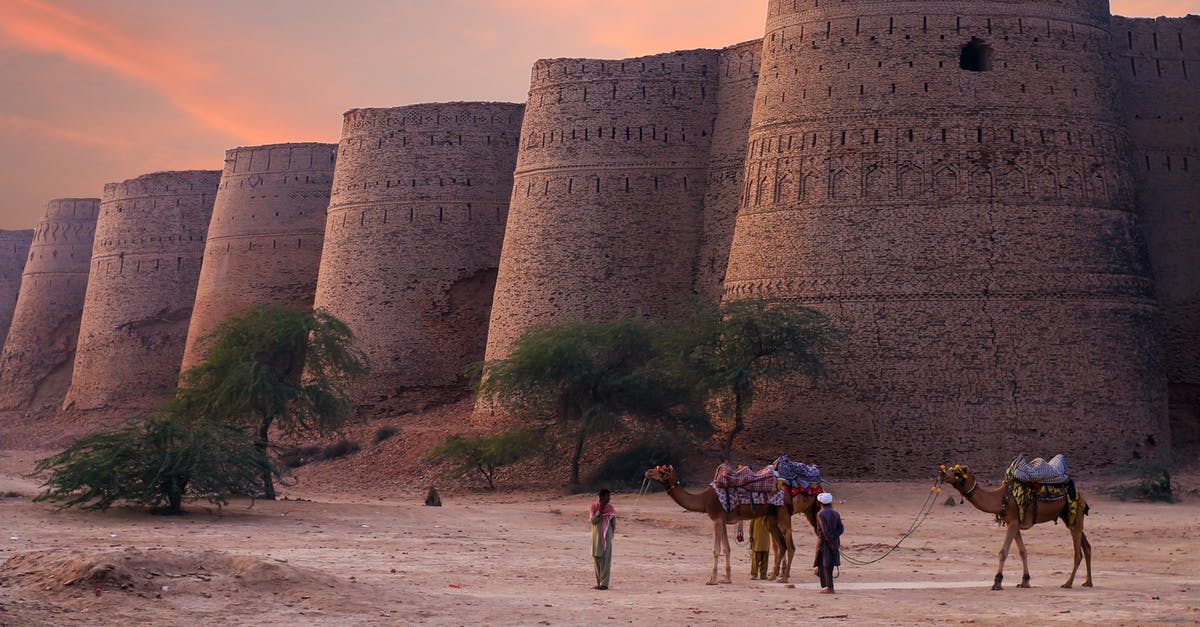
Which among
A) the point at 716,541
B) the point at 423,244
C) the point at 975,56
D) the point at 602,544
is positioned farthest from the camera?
the point at 423,244

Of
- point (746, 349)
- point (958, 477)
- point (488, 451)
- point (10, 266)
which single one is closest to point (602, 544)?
point (958, 477)

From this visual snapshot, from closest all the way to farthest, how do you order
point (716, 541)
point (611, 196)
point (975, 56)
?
point (716, 541), point (975, 56), point (611, 196)

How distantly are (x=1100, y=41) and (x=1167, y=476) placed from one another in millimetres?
7355

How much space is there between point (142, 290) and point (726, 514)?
29.8m

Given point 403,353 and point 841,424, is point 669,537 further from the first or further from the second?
point 403,353

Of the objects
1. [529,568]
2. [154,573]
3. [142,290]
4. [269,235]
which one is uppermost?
[269,235]

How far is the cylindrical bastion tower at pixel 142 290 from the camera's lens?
123 feet

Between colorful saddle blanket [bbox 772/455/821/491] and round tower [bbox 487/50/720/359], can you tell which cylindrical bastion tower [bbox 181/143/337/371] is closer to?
round tower [bbox 487/50/720/359]

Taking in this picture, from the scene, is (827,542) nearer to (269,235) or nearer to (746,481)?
(746,481)

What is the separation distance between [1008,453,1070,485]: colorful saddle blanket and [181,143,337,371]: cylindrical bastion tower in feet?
81.2

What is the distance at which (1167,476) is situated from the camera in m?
19.0

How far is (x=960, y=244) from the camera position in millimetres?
20922

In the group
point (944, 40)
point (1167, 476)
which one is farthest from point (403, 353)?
point (1167, 476)

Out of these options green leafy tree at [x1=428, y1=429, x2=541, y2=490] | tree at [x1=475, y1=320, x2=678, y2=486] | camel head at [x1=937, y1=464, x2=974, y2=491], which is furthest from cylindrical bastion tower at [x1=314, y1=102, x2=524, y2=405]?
camel head at [x1=937, y1=464, x2=974, y2=491]
